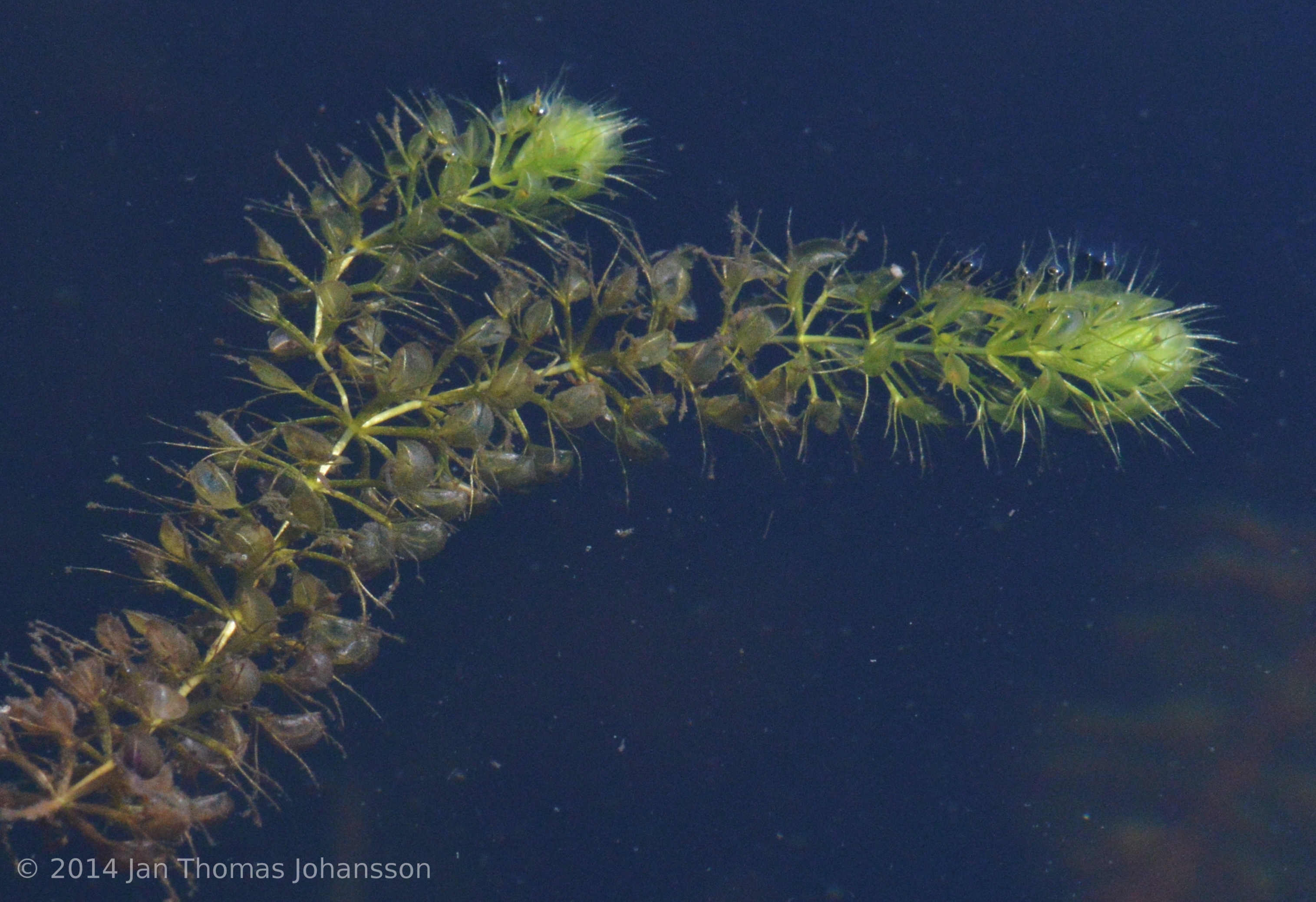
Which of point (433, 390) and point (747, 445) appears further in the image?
point (747, 445)

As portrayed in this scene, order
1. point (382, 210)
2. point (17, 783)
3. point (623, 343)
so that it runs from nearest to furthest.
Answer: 1. point (17, 783)
2. point (623, 343)
3. point (382, 210)

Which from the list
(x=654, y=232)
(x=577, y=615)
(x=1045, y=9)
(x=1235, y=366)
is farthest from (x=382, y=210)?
(x=1235, y=366)

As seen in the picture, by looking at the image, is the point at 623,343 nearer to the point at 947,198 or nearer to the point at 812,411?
the point at 812,411

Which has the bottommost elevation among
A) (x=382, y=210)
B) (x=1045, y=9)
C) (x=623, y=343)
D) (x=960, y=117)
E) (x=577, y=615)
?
(x=577, y=615)

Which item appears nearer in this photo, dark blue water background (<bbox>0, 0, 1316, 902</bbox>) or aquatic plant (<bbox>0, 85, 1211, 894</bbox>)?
aquatic plant (<bbox>0, 85, 1211, 894</bbox>)
